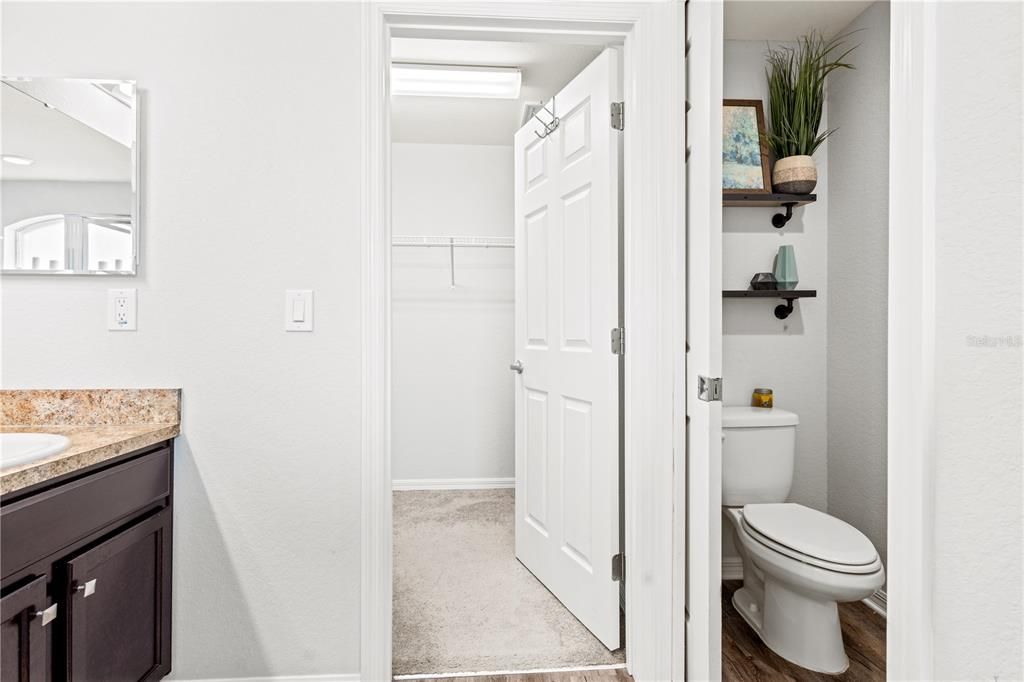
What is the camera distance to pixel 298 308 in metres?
1.56

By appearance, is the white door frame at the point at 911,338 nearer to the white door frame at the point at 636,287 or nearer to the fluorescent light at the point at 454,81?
the white door frame at the point at 636,287

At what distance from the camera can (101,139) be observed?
1507mm

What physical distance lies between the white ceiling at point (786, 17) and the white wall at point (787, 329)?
0.25ft

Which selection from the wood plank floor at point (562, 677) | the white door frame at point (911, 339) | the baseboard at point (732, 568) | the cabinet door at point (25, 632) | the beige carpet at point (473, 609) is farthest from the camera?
the baseboard at point (732, 568)

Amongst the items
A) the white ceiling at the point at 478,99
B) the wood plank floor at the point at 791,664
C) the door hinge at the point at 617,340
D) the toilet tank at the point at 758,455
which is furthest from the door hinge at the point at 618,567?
the white ceiling at the point at 478,99

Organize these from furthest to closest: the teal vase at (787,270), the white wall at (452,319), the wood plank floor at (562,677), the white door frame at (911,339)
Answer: the white wall at (452,319)
the teal vase at (787,270)
the wood plank floor at (562,677)
the white door frame at (911,339)

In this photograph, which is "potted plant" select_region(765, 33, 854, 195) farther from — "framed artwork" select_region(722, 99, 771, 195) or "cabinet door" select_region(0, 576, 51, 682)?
"cabinet door" select_region(0, 576, 51, 682)

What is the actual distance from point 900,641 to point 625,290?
1.12 meters

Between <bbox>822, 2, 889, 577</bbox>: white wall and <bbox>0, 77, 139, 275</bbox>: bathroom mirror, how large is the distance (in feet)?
8.35

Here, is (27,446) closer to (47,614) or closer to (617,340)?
(47,614)

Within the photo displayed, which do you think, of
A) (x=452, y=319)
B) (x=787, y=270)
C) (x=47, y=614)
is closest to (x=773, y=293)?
(x=787, y=270)

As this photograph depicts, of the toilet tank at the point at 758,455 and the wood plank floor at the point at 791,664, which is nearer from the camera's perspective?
the wood plank floor at the point at 791,664

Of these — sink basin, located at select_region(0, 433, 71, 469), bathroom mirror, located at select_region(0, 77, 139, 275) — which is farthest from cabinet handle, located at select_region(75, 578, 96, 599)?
bathroom mirror, located at select_region(0, 77, 139, 275)

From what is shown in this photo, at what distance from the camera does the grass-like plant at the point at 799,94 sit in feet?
7.04
